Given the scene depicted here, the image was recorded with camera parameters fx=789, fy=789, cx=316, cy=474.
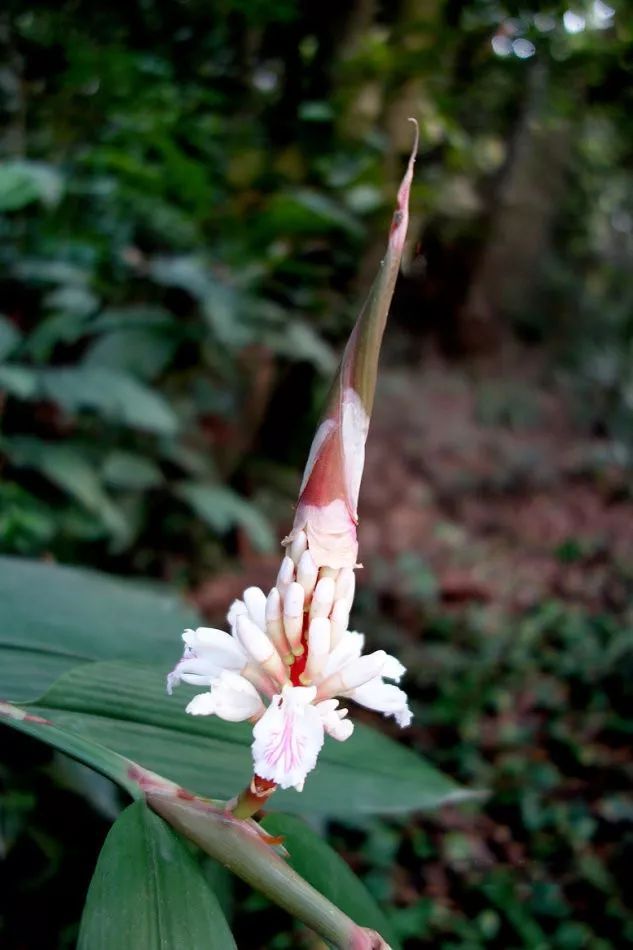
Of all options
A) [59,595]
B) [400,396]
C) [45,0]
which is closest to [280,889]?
[59,595]

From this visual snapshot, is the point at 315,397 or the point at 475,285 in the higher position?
the point at 475,285

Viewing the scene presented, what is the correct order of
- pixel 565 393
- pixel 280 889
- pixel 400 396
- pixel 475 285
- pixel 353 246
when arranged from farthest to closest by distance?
pixel 475 285
pixel 565 393
pixel 400 396
pixel 353 246
pixel 280 889

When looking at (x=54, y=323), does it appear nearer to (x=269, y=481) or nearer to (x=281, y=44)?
(x=281, y=44)

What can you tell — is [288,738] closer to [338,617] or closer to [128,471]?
[338,617]

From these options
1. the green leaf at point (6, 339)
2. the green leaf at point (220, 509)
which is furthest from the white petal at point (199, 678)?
the green leaf at point (220, 509)

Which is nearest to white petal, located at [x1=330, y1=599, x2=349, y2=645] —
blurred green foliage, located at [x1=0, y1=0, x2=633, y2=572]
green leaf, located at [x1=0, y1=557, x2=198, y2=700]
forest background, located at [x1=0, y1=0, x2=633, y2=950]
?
green leaf, located at [x1=0, y1=557, x2=198, y2=700]

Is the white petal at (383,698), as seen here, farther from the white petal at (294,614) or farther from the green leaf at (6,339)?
the green leaf at (6,339)

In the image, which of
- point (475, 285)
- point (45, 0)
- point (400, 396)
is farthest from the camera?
point (475, 285)

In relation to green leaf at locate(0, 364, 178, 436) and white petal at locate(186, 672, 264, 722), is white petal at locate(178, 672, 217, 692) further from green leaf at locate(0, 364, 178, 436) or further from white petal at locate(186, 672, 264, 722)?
green leaf at locate(0, 364, 178, 436)
